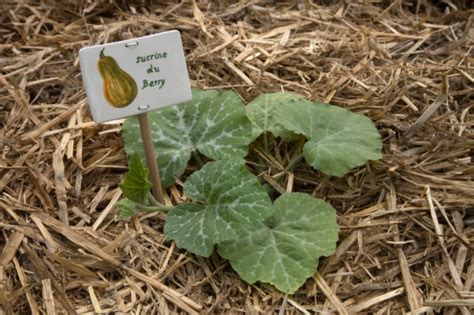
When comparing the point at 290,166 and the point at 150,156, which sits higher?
the point at 150,156

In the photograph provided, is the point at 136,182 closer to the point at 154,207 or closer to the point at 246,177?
the point at 154,207

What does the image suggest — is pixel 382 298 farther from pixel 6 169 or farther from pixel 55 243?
pixel 6 169

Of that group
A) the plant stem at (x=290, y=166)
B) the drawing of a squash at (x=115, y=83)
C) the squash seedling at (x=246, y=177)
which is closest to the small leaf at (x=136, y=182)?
the squash seedling at (x=246, y=177)

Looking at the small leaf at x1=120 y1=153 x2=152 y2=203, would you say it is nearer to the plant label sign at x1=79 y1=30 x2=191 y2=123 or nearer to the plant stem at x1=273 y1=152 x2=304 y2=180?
the plant label sign at x1=79 y1=30 x2=191 y2=123

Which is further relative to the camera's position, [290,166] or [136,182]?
[290,166]

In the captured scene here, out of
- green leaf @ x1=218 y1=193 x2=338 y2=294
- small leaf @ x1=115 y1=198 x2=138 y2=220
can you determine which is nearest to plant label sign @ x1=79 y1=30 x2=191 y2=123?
small leaf @ x1=115 y1=198 x2=138 y2=220

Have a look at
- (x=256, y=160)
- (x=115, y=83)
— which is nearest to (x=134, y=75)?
(x=115, y=83)

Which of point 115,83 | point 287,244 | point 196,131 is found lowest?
point 287,244
